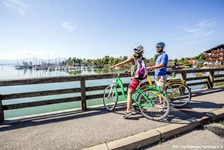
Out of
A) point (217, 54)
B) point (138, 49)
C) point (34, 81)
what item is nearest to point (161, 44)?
point (138, 49)

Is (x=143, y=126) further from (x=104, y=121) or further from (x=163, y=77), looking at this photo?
(x=163, y=77)

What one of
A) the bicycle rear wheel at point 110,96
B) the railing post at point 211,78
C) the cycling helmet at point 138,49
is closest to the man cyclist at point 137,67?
the cycling helmet at point 138,49

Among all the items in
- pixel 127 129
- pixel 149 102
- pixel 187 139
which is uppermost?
pixel 149 102

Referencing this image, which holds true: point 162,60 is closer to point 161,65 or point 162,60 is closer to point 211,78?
point 161,65

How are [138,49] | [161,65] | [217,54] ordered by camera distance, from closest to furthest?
[138,49] → [161,65] → [217,54]

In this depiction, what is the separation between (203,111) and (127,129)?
7.99 feet

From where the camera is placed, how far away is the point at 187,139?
98.9 inches

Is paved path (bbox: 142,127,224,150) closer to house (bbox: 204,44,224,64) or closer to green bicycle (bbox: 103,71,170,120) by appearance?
green bicycle (bbox: 103,71,170,120)

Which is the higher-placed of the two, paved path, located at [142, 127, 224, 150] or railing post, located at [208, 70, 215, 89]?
railing post, located at [208, 70, 215, 89]

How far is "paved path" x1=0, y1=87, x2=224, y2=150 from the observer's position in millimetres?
2344

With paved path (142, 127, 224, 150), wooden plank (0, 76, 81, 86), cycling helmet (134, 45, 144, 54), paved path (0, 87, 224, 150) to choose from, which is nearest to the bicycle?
paved path (0, 87, 224, 150)

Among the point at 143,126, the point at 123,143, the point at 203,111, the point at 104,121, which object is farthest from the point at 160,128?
the point at 203,111

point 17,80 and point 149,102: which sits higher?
point 17,80

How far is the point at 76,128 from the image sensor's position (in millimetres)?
2818
